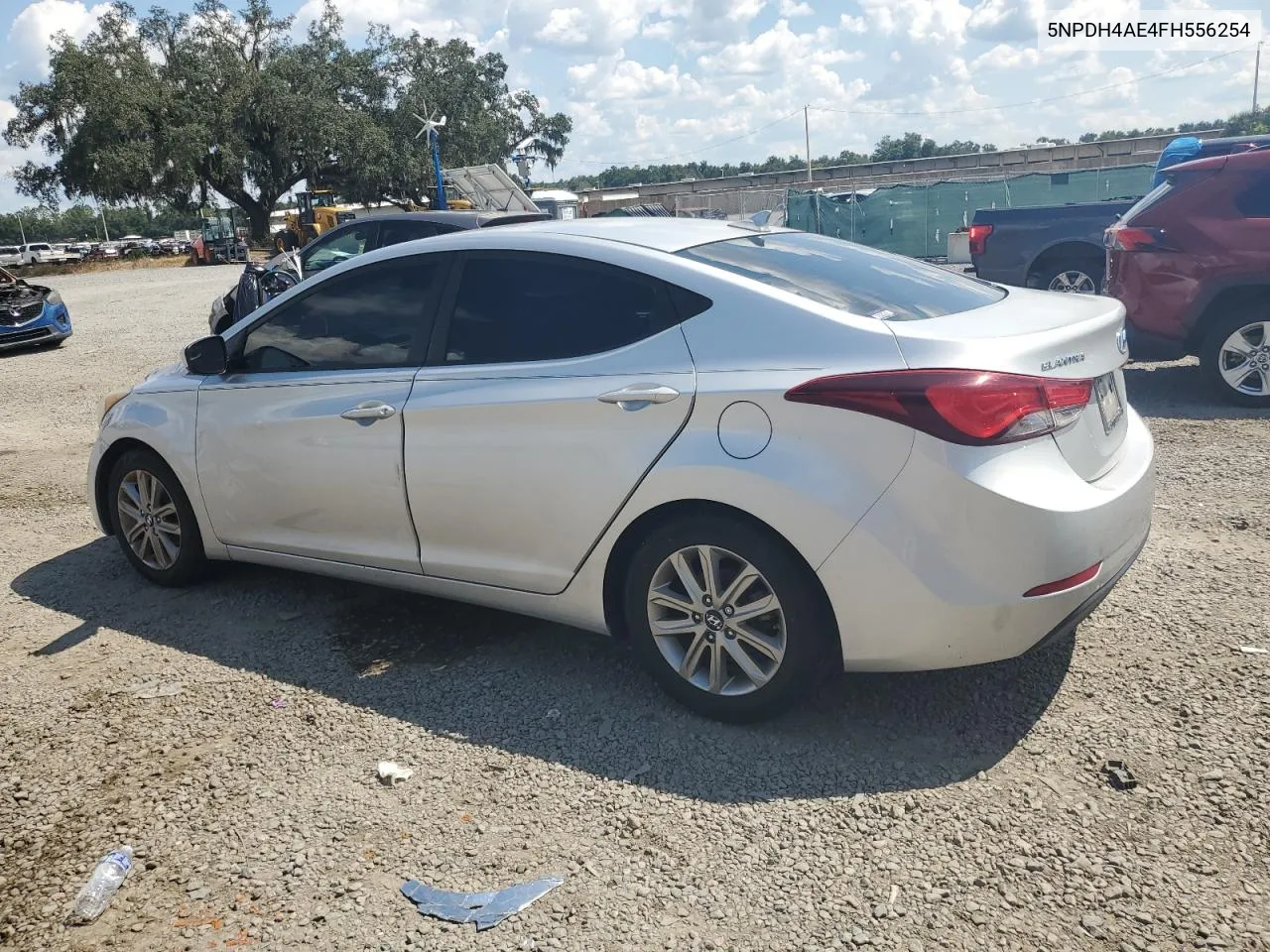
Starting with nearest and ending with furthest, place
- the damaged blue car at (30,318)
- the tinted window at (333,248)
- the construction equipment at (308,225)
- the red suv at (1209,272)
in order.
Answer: the red suv at (1209,272) → the tinted window at (333,248) → the damaged blue car at (30,318) → the construction equipment at (308,225)

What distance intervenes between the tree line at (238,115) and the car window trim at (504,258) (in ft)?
168

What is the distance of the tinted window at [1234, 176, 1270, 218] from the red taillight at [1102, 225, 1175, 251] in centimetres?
53

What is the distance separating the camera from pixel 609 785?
3.31 m

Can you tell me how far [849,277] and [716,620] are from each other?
52.3 inches

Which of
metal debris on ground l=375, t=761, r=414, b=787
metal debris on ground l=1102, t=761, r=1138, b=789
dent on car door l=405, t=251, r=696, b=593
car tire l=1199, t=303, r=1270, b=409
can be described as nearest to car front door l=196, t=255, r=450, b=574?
dent on car door l=405, t=251, r=696, b=593

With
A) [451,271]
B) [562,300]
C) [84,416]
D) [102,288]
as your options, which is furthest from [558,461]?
[102,288]

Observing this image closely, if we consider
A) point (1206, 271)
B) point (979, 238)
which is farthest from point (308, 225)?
point (1206, 271)

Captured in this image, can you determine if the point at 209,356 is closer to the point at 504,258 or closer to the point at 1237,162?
the point at 504,258

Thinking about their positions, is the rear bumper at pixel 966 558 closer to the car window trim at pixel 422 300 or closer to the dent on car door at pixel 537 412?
the dent on car door at pixel 537 412

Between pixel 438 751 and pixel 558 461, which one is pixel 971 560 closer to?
pixel 558 461

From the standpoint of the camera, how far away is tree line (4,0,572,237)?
1933 inches

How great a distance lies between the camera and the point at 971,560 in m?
3.07

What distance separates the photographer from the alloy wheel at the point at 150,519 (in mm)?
5102

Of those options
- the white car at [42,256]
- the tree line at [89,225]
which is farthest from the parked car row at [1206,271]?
the tree line at [89,225]
